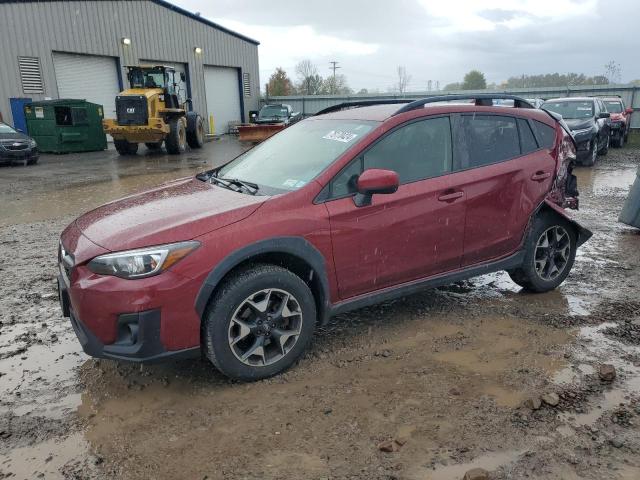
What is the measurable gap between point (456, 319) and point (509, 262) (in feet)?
2.19

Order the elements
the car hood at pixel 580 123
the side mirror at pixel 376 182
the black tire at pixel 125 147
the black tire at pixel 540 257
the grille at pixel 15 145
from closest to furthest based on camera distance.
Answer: the side mirror at pixel 376 182 < the black tire at pixel 540 257 < the car hood at pixel 580 123 < the grille at pixel 15 145 < the black tire at pixel 125 147

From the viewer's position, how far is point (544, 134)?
4371mm

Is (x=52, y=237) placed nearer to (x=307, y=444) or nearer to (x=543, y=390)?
(x=307, y=444)

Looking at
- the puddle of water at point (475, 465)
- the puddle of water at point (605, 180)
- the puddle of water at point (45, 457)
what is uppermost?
the puddle of water at point (45, 457)

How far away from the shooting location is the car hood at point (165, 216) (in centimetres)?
287

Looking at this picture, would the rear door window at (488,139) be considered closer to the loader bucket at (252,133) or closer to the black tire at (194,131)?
the loader bucket at (252,133)

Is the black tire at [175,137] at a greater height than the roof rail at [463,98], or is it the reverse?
the roof rail at [463,98]

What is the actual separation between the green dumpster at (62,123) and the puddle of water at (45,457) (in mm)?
18456

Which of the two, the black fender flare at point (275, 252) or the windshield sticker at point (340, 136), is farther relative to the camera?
the windshield sticker at point (340, 136)

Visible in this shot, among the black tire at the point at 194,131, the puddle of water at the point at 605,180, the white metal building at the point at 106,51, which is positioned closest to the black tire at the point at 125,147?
the black tire at the point at 194,131

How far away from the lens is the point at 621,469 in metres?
2.37

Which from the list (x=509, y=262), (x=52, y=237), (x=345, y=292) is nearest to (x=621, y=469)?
(x=345, y=292)

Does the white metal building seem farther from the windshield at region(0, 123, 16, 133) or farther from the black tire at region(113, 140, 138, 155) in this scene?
the windshield at region(0, 123, 16, 133)

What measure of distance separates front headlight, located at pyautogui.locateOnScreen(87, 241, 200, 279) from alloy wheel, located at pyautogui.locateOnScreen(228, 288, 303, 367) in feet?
1.63
